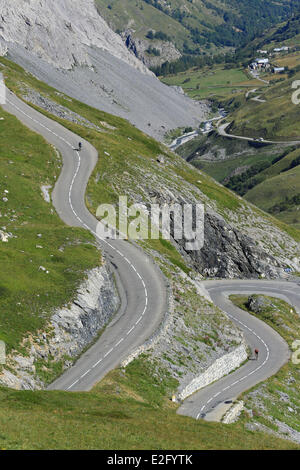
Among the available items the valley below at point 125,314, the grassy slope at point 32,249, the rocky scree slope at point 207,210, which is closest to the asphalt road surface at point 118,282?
the valley below at point 125,314

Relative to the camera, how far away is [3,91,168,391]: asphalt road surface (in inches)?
1949

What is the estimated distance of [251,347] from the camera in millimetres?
75500

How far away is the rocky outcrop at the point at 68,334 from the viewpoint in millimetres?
43500

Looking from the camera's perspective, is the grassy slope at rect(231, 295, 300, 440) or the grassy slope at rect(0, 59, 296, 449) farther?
the grassy slope at rect(231, 295, 300, 440)

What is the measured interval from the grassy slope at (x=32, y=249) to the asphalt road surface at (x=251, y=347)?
1548 cm

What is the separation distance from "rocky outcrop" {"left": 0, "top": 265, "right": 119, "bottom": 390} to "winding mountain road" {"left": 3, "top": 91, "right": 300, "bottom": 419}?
1180mm

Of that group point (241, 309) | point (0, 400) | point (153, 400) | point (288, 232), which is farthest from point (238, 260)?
point (0, 400)

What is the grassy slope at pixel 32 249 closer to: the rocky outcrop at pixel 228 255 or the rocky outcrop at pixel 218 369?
the rocky outcrop at pixel 218 369

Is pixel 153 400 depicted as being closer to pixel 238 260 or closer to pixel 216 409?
pixel 216 409

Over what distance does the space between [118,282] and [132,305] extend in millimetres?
4812

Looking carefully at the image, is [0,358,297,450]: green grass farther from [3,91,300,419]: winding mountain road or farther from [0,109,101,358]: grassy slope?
[0,109,101,358]: grassy slope

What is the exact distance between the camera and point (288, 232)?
137375 mm

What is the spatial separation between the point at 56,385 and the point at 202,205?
2843 inches

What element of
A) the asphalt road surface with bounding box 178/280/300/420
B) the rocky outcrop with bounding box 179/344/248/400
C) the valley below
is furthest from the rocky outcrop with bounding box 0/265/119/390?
the asphalt road surface with bounding box 178/280/300/420
